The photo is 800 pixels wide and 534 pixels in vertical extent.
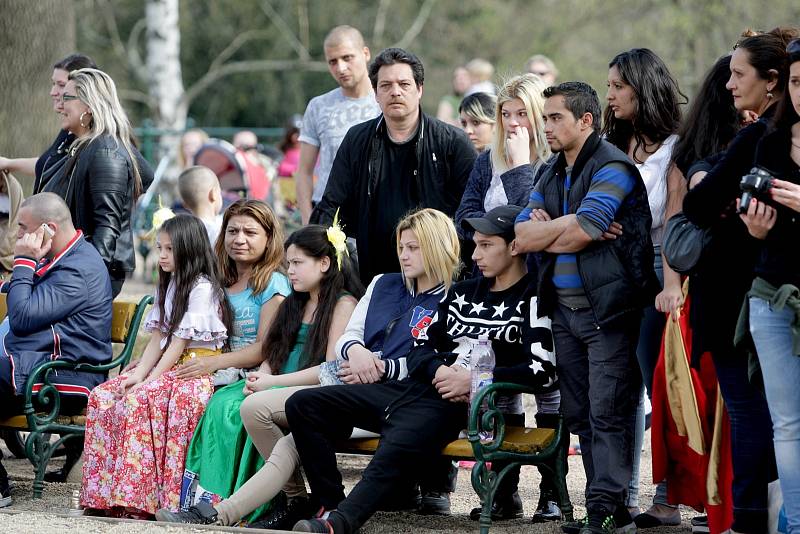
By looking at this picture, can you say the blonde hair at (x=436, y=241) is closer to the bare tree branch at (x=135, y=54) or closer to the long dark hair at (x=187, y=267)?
the long dark hair at (x=187, y=267)

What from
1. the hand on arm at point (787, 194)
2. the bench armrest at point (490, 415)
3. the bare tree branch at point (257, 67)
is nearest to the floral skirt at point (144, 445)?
the bench armrest at point (490, 415)

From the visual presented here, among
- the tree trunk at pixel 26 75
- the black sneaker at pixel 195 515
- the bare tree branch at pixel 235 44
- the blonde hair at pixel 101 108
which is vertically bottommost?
the black sneaker at pixel 195 515

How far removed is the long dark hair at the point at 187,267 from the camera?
630 centimetres

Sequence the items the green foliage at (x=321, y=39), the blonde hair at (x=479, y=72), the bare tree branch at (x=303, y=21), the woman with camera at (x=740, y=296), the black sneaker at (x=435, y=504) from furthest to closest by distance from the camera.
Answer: the green foliage at (x=321, y=39) → the bare tree branch at (x=303, y=21) → the blonde hair at (x=479, y=72) → the black sneaker at (x=435, y=504) → the woman with camera at (x=740, y=296)

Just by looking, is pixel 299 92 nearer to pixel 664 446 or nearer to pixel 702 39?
pixel 702 39

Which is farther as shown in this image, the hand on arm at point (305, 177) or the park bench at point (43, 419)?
the hand on arm at point (305, 177)

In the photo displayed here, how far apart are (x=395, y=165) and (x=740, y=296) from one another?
2.23m

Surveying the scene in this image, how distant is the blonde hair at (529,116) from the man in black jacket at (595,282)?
711mm

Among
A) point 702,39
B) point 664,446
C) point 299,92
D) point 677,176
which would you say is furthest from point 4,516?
point 299,92

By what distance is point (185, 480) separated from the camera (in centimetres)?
589

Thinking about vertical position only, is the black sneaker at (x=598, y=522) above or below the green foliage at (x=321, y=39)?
below

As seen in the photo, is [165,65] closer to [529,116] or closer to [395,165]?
[395,165]

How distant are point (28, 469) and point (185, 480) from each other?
1.76 m

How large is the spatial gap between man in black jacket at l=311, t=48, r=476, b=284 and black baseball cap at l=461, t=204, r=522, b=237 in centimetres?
78
